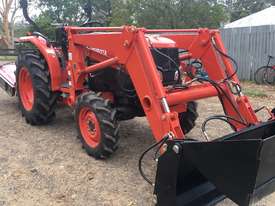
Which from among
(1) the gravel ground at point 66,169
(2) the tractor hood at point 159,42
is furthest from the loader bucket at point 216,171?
(2) the tractor hood at point 159,42

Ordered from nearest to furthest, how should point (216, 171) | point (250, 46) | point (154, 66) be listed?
point (216, 171)
point (154, 66)
point (250, 46)

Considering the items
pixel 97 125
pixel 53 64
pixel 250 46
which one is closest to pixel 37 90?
pixel 53 64

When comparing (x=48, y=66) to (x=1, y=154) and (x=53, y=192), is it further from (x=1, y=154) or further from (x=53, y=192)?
(x=53, y=192)

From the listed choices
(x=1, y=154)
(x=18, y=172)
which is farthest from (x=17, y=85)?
(x=18, y=172)

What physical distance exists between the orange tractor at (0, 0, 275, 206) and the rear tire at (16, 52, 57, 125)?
0.01 meters

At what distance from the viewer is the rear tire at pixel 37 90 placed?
5.69 meters

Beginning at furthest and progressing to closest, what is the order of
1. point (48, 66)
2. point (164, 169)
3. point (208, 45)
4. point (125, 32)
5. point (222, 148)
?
point (48, 66) < point (208, 45) < point (125, 32) < point (164, 169) < point (222, 148)

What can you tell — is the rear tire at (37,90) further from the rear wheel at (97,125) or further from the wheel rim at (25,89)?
the rear wheel at (97,125)

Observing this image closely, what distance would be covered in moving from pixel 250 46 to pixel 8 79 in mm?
8987

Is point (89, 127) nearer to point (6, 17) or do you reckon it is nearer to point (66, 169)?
point (66, 169)

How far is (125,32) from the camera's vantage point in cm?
422

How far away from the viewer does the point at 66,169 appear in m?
4.43

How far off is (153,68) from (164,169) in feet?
3.71

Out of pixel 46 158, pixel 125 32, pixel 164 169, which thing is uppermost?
pixel 125 32
